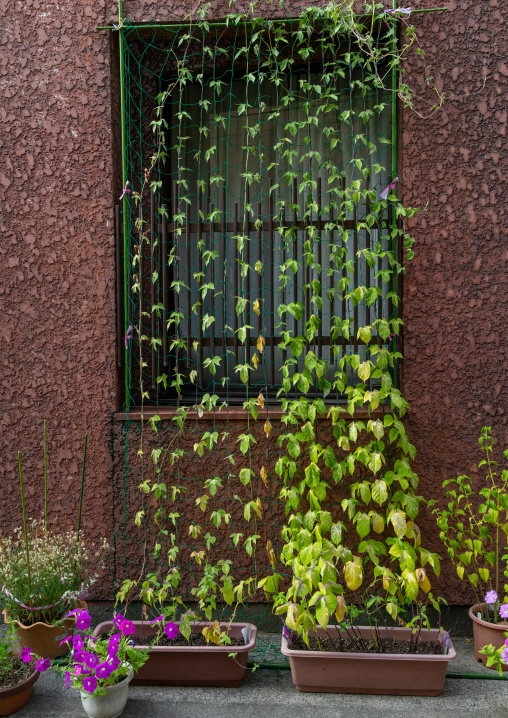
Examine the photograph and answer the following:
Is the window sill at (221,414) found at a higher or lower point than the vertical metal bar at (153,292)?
lower

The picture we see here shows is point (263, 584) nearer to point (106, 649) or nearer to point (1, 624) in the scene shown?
point (106, 649)

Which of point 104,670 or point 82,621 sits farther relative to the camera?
point 82,621

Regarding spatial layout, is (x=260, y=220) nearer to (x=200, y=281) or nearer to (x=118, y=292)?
(x=200, y=281)

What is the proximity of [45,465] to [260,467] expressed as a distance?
1178 mm

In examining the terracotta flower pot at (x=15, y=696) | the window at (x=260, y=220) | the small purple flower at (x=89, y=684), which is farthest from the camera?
the window at (x=260, y=220)

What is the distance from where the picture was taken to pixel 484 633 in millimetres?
2980

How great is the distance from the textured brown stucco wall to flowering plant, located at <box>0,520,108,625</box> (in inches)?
9.4

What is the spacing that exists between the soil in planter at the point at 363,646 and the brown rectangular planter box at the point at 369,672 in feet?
0.24

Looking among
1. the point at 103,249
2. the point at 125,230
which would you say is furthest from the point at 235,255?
the point at 103,249

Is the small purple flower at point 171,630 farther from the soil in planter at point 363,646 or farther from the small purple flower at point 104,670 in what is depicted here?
the soil in planter at point 363,646

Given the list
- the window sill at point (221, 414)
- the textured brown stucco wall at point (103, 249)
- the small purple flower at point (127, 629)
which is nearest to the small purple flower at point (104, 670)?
the small purple flower at point (127, 629)

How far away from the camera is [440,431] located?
330 cm

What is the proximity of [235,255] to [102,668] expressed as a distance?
2262 mm

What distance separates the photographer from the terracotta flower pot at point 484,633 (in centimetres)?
291
